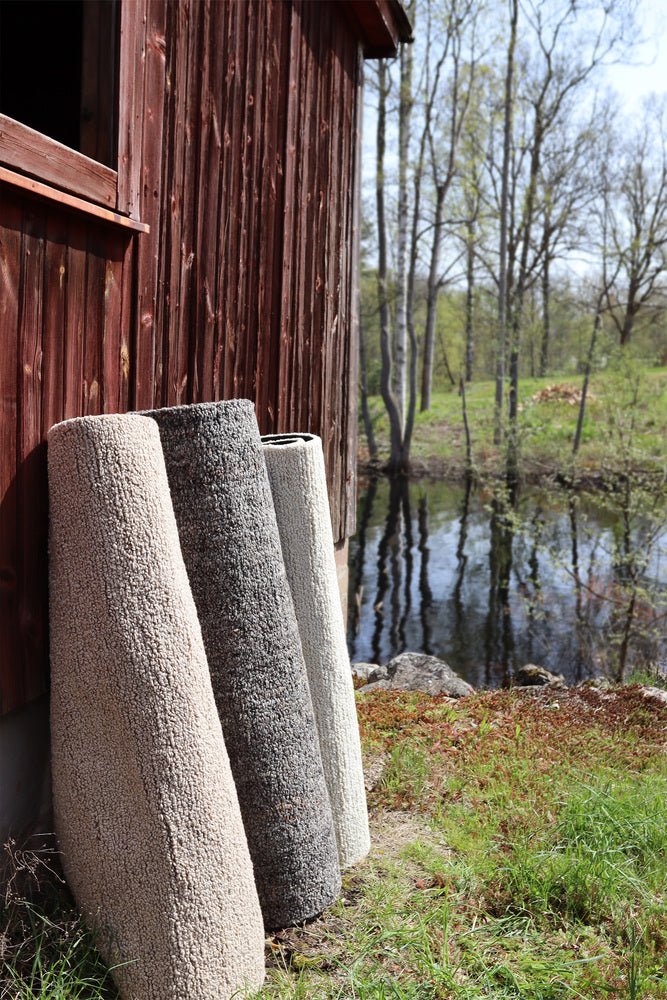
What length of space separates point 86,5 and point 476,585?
10.7 m

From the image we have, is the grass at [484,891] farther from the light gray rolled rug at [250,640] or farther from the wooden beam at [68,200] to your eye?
the wooden beam at [68,200]

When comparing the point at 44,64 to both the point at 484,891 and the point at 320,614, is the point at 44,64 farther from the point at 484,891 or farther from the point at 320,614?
the point at 484,891

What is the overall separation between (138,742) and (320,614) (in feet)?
3.70

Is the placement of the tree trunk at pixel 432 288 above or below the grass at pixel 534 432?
above

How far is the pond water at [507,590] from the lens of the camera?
9.76 metres

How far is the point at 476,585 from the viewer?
12.8 m

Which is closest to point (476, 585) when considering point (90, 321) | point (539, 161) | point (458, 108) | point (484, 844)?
point (484, 844)

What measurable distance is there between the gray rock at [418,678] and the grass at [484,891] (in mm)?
1975

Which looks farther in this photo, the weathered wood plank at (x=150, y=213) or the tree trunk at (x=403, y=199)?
the tree trunk at (x=403, y=199)

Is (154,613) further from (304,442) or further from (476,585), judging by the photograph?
(476,585)

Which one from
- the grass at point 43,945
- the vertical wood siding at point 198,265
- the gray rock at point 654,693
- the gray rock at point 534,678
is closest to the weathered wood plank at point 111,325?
the vertical wood siding at point 198,265

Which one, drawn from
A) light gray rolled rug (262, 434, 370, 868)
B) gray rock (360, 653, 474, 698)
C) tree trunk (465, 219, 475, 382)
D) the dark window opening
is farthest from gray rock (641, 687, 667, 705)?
tree trunk (465, 219, 475, 382)

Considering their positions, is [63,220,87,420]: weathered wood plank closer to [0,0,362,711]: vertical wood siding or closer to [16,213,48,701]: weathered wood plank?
[0,0,362,711]: vertical wood siding

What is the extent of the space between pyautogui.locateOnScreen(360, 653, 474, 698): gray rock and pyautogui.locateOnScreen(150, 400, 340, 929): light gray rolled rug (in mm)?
3605
